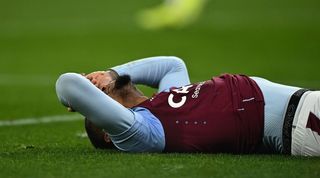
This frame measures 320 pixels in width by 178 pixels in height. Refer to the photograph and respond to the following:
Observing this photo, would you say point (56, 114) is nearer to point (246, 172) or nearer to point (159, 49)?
point (246, 172)

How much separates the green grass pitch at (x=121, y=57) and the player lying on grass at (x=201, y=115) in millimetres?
131

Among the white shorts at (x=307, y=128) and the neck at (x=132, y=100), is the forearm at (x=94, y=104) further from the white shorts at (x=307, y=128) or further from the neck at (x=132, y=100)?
the white shorts at (x=307, y=128)

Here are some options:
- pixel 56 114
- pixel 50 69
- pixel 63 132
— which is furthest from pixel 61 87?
pixel 50 69

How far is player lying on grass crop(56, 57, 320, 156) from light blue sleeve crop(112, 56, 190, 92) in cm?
39

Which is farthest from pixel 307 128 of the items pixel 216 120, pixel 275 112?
pixel 216 120

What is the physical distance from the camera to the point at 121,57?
14.4 meters

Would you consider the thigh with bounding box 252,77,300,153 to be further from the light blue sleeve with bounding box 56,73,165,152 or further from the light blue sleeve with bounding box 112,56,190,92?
the light blue sleeve with bounding box 112,56,190,92

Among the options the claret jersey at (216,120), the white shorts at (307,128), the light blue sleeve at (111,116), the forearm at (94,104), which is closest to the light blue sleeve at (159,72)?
the claret jersey at (216,120)

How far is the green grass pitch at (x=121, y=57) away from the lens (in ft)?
17.4

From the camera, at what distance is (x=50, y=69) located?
519 inches

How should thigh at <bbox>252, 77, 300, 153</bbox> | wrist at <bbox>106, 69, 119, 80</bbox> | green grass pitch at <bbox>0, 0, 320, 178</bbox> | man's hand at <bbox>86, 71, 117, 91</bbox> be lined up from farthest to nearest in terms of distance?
wrist at <bbox>106, 69, 119, 80</bbox>
man's hand at <bbox>86, 71, 117, 91</bbox>
thigh at <bbox>252, 77, 300, 153</bbox>
green grass pitch at <bbox>0, 0, 320, 178</bbox>

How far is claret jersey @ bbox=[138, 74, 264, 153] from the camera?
573cm

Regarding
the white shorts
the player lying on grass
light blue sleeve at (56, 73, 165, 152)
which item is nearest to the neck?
the player lying on grass

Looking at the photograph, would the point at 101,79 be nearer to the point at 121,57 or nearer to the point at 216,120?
the point at 216,120
